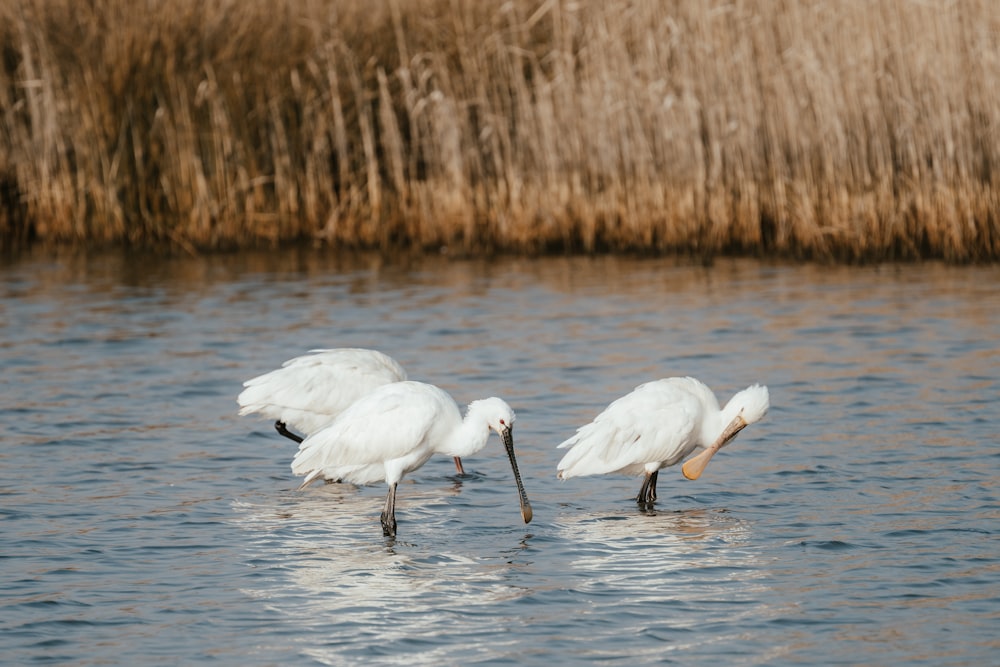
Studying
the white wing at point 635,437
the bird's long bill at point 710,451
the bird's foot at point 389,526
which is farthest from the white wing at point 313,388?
the bird's long bill at point 710,451

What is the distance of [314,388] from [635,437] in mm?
→ 2068

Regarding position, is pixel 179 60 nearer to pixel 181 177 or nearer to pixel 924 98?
pixel 181 177

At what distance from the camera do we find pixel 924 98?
15109 millimetres

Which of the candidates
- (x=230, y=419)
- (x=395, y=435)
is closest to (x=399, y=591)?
(x=395, y=435)

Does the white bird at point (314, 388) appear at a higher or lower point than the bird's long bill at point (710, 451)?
higher

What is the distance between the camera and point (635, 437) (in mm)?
8609

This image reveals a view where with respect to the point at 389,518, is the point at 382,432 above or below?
above

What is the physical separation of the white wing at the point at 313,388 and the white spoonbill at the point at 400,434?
1097 millimetres

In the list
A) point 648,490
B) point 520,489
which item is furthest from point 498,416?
point 648,490

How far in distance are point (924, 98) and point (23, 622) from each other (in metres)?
10.9

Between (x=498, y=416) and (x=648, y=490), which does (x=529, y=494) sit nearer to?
(x=648, y=490)

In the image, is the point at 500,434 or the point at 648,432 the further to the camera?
the point at 648,432

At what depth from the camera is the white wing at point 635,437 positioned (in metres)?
8.56

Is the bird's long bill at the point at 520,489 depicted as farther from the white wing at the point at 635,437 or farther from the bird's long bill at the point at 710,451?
the bird's long bill at the point at 710,451
